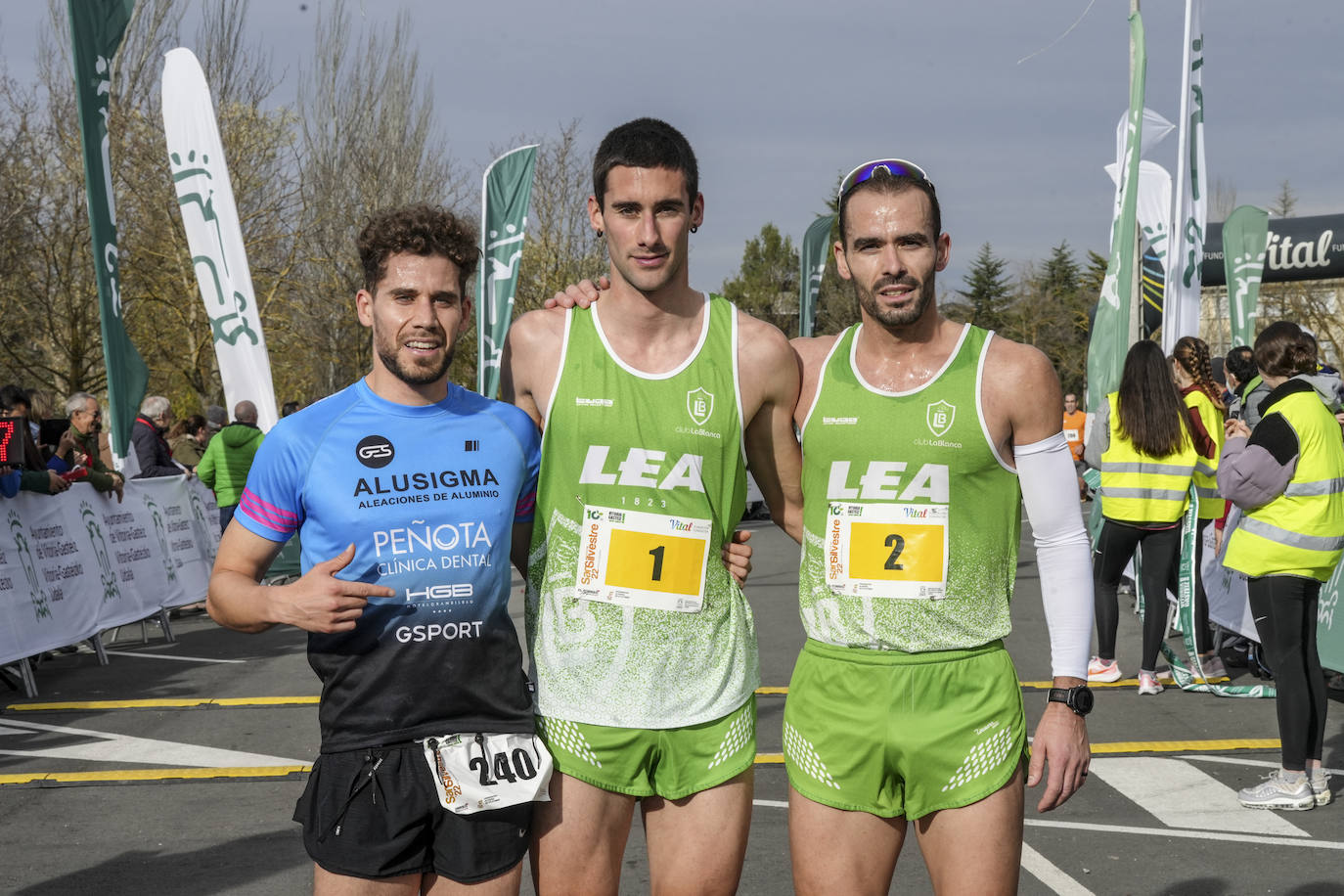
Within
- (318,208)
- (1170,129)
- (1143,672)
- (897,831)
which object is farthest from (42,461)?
(318,208)

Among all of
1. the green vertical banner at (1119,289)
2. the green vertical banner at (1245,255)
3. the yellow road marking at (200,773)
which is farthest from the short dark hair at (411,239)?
the green vertical banner at (1245,255)

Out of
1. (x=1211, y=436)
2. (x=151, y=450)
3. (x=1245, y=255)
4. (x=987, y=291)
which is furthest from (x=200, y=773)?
(x=987, y=291)

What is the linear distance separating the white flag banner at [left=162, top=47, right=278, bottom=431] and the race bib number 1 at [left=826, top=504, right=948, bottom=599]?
9.85 meters

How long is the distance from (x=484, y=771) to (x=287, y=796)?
352 centimetres

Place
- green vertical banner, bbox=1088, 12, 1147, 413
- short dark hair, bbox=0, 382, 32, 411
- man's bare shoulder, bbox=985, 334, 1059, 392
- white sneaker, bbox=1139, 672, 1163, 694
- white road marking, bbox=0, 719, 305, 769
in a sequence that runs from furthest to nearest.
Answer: green vertical banner, bbox=1088, 12, 1147, 413 → short dark hair, bbox=0, 382, 32, 411 → white sneaker, bbox=1139, 672, 1163, 694 → white road marking, bbox=0, 719, 305, 769 → man's bare shoulder, bbox=985, 334, 1059, 392

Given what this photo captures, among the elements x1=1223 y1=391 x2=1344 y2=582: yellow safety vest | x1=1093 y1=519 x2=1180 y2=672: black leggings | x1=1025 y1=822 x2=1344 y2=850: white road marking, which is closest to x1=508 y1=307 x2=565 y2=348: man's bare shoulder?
x1=1025 y1=822 x2=1344 y2=850: white road marking

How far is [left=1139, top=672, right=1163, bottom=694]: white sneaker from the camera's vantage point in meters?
8.06

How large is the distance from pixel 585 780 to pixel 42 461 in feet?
25.8

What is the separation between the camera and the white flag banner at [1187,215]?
11320 mm

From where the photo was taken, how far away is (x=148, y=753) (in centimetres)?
690

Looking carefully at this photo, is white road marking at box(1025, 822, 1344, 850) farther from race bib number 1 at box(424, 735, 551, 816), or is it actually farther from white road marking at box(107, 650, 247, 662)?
white road marking at box(107, 650, 247, 662)

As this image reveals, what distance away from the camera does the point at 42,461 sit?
378 inches

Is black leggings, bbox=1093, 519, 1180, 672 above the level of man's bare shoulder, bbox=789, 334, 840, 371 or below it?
below

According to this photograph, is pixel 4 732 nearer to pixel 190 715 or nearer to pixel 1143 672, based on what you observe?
pixel 190 715
